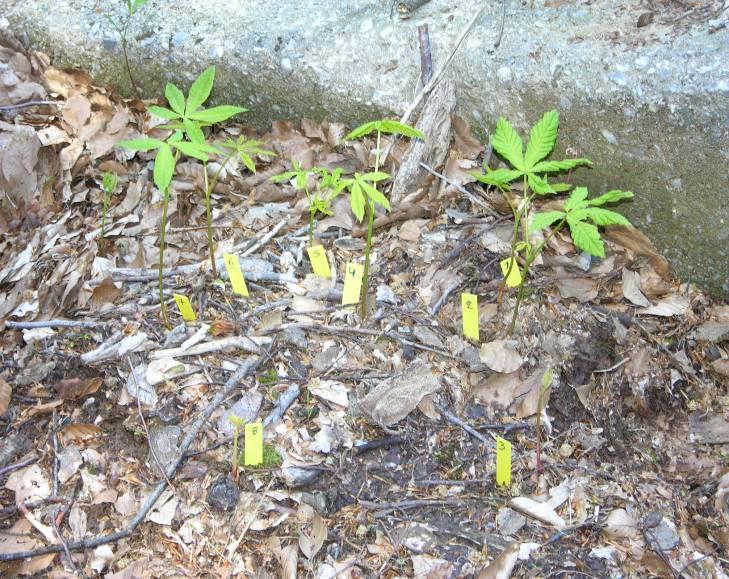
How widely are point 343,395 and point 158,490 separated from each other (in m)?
0.68

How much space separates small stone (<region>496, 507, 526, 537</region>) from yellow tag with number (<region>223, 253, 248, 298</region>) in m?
1.26

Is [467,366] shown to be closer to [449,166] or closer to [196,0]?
[449,166]

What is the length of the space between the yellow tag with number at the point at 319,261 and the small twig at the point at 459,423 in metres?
0.72

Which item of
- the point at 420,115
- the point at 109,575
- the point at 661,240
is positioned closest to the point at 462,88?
the point at 420,115

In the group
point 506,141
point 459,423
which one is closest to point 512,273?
point 506,141

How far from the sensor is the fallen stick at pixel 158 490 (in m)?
2.16

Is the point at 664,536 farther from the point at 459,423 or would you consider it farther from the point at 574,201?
the point at 574,201

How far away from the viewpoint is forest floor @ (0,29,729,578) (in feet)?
7.18

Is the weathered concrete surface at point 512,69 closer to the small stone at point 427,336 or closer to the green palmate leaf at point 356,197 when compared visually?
the small stone at point 427,336

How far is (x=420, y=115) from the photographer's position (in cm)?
310

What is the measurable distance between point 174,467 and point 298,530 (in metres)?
0.47

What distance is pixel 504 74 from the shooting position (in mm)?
2963

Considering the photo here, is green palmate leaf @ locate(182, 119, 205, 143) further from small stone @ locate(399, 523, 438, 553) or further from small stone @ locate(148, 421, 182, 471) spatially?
small stone @ locate(399, 523, 438, 553)

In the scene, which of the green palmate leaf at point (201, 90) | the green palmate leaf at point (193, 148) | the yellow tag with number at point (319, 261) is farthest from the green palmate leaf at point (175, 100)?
the yellow tag with number at point (319, 261)
